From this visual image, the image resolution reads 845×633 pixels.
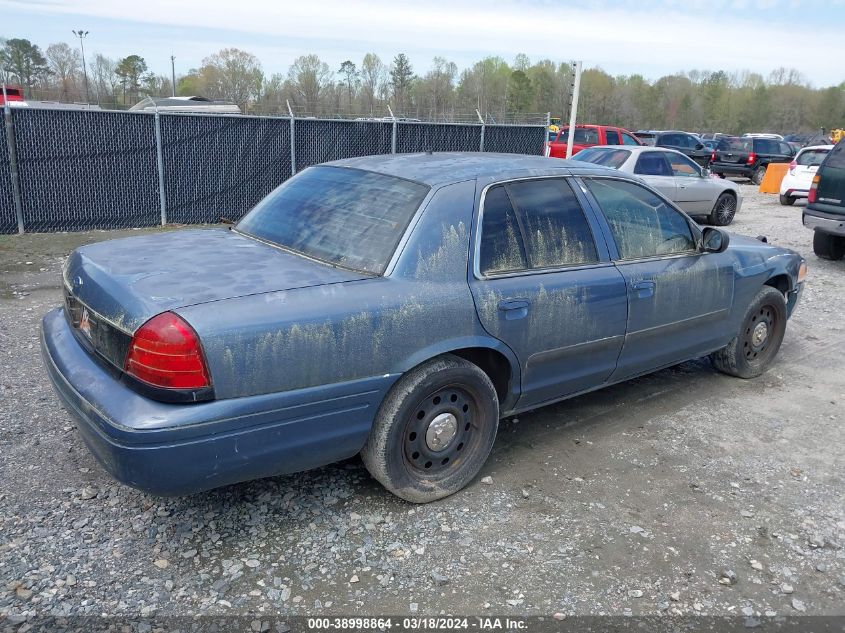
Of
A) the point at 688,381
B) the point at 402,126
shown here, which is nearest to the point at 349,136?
the point at 402,126

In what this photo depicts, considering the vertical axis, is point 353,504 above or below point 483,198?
below

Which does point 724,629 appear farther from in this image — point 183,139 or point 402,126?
point 402,126

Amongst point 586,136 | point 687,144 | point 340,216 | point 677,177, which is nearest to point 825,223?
point 677,177

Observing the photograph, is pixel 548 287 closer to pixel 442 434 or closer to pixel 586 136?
pixel 442 434

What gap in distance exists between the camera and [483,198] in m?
3.62

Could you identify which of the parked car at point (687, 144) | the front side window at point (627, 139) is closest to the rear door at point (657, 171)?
the front side window at point (627, 139)

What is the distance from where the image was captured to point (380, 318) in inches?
121

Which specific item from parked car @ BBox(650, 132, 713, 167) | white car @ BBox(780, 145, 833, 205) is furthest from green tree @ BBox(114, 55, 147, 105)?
white car @ BBox(780, 145, 833, 205)

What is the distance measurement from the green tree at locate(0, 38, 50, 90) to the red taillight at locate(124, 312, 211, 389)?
184 ft

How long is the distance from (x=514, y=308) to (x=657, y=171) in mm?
9824

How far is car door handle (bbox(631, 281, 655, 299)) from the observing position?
4141 millimetres

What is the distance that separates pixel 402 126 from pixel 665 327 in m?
10.2

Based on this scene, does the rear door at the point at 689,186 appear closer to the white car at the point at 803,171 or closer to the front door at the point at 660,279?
the white car at the point at 803,171

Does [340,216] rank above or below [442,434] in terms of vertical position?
above
